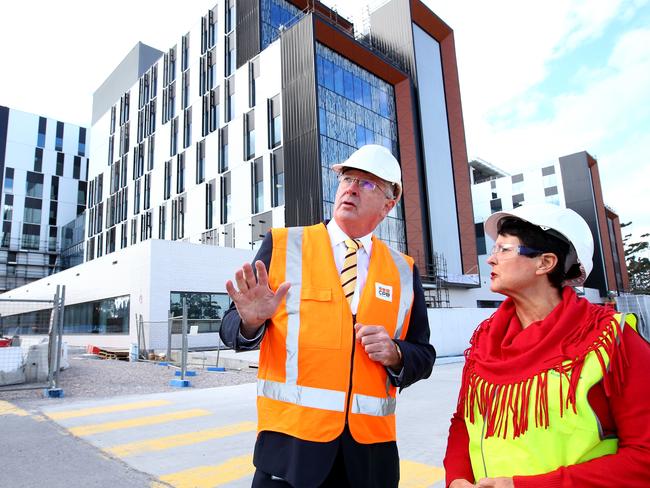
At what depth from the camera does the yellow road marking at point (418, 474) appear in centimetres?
401

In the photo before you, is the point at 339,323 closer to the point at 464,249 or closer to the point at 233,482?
the point at 233,482

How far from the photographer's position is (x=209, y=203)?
110ft

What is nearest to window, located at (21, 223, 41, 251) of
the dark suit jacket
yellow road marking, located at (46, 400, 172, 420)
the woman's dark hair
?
yellow road marking, located at (46, 400, 172, 420)

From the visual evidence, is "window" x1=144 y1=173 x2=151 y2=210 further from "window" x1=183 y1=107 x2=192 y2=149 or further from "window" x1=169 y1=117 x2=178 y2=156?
"window" x1=183 y1=107 x2=192 y2=149

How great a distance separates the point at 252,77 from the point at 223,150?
18.4 feet

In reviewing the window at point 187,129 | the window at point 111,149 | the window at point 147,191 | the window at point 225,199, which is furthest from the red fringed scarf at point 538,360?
the window at point 111,149

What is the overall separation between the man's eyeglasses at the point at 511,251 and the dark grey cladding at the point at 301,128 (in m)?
23.8

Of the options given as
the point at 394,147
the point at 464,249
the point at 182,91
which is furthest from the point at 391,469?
the point at 182,91

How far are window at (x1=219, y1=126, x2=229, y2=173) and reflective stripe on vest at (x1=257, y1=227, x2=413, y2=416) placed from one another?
32.1 meters

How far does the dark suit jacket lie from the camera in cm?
176

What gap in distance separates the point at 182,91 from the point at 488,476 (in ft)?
137

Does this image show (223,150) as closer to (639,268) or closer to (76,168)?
(76,168)

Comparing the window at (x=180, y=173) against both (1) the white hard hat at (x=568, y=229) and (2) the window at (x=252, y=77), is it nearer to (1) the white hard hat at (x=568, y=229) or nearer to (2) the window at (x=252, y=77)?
(2) the window at (x=252, y=77)

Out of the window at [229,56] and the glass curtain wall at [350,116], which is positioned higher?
the window at [229,56]
